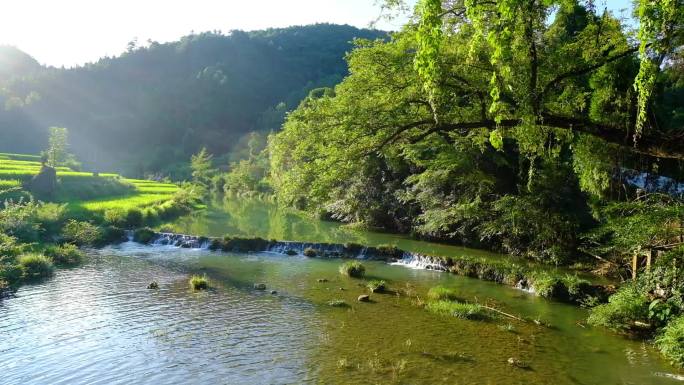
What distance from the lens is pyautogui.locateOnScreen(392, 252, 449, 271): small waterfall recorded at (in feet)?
85.6

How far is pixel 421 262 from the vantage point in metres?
27.1

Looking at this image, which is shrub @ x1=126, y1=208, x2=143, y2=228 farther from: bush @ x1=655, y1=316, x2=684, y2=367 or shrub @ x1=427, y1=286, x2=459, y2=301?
bush @ x1=655, y1=316, x2=684, y2=367

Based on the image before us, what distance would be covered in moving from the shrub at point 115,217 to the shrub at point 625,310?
2986 centimetres

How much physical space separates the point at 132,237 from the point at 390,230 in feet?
61.1

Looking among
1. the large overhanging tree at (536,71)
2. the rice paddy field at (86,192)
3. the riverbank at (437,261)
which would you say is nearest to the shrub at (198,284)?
the riverbank at (437,261)

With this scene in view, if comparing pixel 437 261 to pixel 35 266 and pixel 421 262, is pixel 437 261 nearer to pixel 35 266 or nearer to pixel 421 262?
pixel 421 262

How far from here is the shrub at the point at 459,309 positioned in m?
17.2

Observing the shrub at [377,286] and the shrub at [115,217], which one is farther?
the shrub at [115,217]

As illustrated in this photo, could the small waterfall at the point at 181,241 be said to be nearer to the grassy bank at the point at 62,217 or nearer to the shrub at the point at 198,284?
the grassy bank at the point at 62,217

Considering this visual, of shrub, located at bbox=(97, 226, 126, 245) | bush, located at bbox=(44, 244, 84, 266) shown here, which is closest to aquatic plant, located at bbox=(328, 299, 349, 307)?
bush, located at bbox=(44, 244, 84, 266)

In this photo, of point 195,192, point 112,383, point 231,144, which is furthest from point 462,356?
point 231,144

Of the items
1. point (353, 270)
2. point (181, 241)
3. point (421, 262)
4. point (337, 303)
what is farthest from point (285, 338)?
point (181, 241)

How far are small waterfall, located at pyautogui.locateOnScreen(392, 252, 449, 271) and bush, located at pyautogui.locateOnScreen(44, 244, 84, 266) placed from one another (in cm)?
1637

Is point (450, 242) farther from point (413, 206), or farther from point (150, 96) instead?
point (150, 96)
